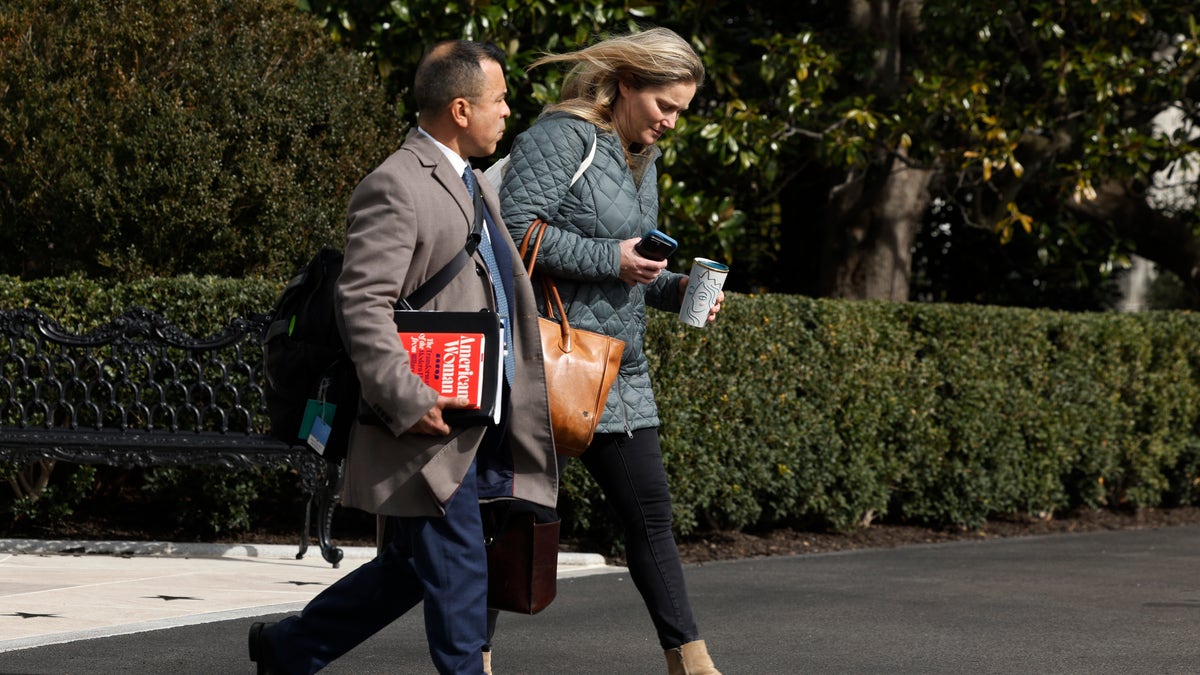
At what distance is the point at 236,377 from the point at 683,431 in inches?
94.8

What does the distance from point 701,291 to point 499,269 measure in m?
0.81

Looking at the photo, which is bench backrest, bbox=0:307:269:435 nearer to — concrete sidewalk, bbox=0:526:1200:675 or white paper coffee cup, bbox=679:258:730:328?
concrete sidewalk, bbox=0:526:1200:675

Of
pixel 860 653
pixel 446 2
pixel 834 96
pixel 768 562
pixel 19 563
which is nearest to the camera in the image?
pixel 860 653

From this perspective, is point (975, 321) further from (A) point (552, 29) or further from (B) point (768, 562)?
(A) point (552, 29)

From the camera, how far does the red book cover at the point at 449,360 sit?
3.71 m

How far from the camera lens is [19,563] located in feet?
24.0

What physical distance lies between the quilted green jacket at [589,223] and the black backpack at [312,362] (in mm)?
705

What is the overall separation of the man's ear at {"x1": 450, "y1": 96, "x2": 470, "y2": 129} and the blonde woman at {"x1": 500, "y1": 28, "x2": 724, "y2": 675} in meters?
0.47

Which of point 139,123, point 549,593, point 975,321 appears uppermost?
point 139,123

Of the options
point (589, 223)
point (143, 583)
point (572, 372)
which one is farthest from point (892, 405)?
point (572, 372)

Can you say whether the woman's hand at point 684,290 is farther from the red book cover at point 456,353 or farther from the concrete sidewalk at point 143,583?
the concrete sidewalk at point 143,583

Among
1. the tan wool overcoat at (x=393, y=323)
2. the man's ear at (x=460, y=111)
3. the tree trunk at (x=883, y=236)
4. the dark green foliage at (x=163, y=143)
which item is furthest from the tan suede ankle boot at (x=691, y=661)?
the tree trunk at (x=883, y=236)

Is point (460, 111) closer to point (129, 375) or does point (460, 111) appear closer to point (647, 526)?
point (647, 526)

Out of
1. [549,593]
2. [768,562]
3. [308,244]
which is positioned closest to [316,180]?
[308,244]
